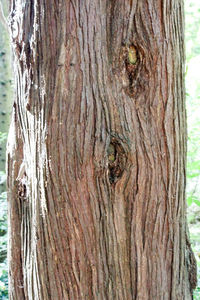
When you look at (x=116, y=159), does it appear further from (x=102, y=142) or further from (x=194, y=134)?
(x=194, y=134)

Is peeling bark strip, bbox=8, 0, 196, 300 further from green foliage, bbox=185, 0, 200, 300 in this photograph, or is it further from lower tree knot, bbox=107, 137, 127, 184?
green foliage, bbox=185, 0, 200, 300

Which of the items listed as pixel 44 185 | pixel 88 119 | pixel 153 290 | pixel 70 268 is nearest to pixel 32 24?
pixel 88 119

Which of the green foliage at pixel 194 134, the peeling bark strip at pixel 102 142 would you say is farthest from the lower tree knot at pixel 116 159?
→ the green foliage at pixel 194 134

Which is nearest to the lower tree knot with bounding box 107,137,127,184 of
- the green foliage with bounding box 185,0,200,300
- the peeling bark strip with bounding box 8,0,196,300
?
the peeling bark strip with bounding box 8,0,196,300

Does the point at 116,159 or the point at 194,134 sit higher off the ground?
the point at 194,134

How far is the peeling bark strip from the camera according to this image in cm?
160

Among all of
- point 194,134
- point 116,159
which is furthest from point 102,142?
point 194,134

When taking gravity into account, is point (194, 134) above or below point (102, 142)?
above

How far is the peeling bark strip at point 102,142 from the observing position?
1.60m

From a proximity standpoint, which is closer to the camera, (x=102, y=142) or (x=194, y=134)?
(x=102, y=142)

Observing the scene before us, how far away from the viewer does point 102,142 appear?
62.8 inches

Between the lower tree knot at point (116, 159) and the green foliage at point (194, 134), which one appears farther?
Answer: the green foliage at point (194, 134)

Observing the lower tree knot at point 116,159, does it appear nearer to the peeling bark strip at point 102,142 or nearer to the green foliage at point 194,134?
the peeling bark strip at point 102,142

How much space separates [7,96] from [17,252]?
421 cm
